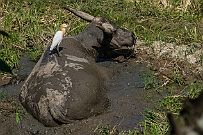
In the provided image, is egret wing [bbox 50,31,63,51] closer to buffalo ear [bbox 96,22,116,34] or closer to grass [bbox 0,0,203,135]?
buffalo ear [bbox 96,22,116,34]

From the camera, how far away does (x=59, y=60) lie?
15.2 ft

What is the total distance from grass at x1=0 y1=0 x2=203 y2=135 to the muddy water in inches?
9.9

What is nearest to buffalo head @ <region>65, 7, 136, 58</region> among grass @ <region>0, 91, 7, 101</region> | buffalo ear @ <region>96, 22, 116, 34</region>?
buffalo ear @ <region>96, 22, 116, 34</region>

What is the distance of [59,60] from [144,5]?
11.3 ft

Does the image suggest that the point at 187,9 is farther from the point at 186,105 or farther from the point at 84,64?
the point at 186,105

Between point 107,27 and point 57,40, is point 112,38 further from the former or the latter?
point 57,40

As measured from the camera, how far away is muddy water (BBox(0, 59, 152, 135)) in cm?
424

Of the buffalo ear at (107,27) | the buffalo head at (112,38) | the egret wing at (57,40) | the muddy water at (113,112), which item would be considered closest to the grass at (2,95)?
the muddy water at (113,112)

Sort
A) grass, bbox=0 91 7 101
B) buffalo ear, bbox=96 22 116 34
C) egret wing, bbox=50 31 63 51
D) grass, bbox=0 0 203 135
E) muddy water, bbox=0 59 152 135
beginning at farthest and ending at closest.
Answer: grass, bbox=0 0 203 135 → buffalo ear, bbox=96 22 116 34 → grass, bbox=0 91 7 101 → egret wing, bbox=50 31 63 51 → muddy water, bbox=0 59 152 135

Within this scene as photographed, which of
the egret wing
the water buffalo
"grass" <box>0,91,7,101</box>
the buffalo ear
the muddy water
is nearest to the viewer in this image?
the water buffalo

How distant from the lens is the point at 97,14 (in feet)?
23.9

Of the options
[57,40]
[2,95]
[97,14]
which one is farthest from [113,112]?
[97,14]

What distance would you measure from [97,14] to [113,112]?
119 inches

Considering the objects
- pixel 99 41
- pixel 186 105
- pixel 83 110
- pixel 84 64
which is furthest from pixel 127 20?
pixel 186 105
